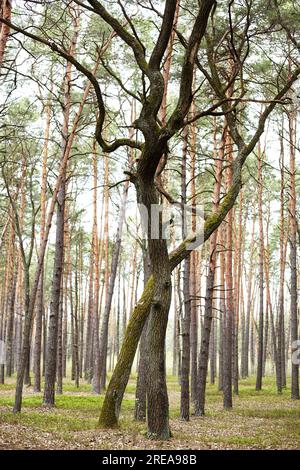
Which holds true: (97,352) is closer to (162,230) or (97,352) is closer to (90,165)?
(90,165)

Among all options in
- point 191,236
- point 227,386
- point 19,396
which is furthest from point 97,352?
point 191,236

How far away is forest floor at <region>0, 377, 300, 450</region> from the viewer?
684 cm

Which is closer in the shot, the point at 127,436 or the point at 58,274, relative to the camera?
the point at 127,436

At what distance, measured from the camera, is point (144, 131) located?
7.06m

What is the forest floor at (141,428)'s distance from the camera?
6.84 meters

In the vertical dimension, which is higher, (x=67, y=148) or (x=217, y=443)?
(x=67, y=148)

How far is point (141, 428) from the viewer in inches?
328

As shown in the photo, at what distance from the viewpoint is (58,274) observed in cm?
1305

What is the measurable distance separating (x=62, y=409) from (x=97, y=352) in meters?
6.04

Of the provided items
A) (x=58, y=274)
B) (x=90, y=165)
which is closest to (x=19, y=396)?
(x=58, y=274)
